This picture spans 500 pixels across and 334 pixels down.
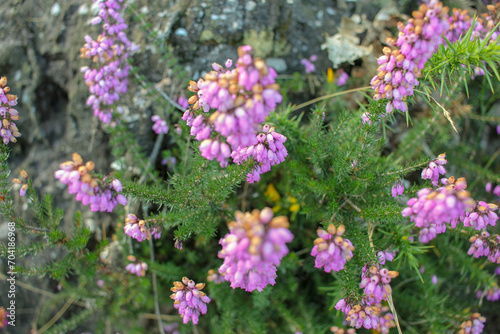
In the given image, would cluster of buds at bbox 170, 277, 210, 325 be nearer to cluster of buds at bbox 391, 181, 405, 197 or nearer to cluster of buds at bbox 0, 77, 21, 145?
cluster of buds at bbox 391, 181, 405, 197

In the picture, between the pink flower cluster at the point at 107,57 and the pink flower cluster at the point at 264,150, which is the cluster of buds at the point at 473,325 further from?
the pink flower cluster at the point at 107,57

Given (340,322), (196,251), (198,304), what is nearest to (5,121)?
(198,304)

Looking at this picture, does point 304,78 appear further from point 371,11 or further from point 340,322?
point 340,322

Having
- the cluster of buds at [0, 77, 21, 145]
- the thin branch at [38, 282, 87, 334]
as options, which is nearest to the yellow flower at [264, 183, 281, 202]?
the cluster of buds at [0, 77, 21, 145]

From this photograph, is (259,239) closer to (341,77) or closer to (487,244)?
(487,244)

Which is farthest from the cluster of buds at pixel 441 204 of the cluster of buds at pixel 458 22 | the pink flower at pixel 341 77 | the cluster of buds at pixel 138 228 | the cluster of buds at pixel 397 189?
the pink flower at pixel 341 77

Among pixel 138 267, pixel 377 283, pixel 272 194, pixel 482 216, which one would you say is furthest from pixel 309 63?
pixel 138 267
